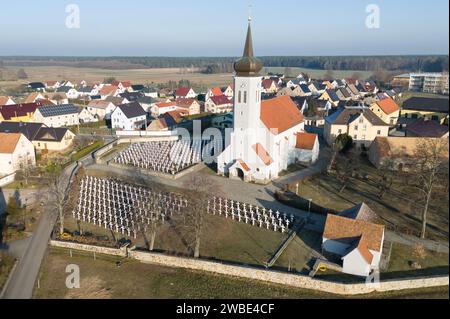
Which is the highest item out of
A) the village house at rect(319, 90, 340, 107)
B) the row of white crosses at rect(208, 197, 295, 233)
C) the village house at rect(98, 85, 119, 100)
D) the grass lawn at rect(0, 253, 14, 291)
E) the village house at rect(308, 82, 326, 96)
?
the village house at rect(308, 82, 326, 96)

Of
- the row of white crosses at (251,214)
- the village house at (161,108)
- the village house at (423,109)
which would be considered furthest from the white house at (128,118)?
the village house at (423,109)

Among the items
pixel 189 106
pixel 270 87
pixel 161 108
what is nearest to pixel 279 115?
pixel 189 106

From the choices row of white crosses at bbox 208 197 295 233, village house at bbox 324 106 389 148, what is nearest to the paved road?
row of white crosses at bbox 208 197 295 233

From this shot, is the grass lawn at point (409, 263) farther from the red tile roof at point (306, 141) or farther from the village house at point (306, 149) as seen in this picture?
the red tile roof at point (306, 141)

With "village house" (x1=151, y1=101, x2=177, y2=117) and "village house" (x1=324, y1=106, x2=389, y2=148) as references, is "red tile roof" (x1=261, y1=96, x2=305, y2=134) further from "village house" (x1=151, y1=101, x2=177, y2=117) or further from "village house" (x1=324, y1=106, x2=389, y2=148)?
"village house" (x1=151, y1=101, x2=177, y2=117)

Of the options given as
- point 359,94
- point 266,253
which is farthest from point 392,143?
point 359,94

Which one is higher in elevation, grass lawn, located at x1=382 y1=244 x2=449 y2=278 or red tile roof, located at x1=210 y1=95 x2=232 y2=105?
red tile roof, located at x1=210 y1=95 x2=232 y2=105
